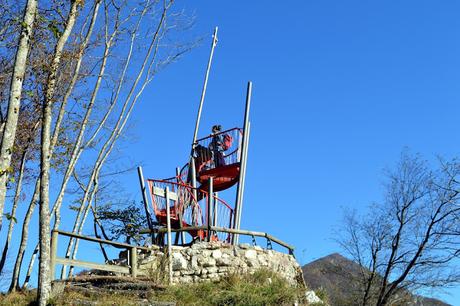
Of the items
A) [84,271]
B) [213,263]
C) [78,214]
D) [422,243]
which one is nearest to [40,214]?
[84,271]

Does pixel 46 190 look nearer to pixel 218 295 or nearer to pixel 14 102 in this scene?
pixel 14 102

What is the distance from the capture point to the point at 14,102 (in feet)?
31.6

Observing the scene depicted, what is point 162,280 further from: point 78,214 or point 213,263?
point 78,214

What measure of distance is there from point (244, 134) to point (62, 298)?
634 cm

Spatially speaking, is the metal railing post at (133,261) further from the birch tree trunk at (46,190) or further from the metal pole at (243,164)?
the metal pole at (243,164)

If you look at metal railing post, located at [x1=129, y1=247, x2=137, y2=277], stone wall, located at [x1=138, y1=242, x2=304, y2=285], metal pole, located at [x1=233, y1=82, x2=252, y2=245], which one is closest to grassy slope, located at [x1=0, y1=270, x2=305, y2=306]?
stone wall, located at [x1=138, y1=242, x2=304, y2=285]

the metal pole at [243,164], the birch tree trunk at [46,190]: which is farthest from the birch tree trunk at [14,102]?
the metal pole at [243,164]

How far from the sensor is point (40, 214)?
1052cm

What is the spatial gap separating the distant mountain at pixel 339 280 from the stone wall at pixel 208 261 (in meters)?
6.88

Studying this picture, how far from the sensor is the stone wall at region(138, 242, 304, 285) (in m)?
12.6

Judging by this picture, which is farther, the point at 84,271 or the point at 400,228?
the point at 400,228

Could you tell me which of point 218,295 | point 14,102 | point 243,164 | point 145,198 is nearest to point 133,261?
point 218,295

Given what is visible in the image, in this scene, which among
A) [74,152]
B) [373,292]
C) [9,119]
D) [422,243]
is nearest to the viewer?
[9,119]

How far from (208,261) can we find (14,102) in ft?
17.7
